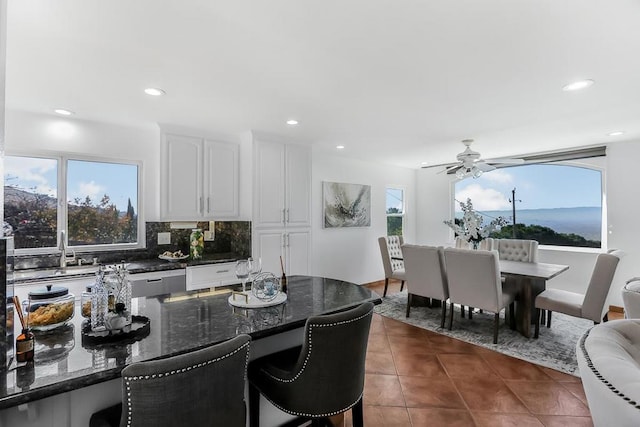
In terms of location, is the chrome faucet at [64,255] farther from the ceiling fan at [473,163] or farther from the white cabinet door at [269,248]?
the ceiling fan at [473,163]

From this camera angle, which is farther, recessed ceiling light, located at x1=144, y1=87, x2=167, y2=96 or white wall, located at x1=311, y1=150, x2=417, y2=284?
white wall, located at x1=311, y1=150, x2=417, y2=284

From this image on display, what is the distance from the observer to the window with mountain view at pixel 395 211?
21.0 feet

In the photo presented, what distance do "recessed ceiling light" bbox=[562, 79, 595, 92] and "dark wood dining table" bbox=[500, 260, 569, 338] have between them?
185 cm

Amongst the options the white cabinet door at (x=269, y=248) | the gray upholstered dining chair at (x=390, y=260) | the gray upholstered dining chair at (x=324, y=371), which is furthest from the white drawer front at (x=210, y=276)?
the gray upholstered dining chair at (x=390, y=260)

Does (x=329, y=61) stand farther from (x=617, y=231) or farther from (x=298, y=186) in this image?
(x=617, y=231)

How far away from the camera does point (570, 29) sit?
1.68 meters

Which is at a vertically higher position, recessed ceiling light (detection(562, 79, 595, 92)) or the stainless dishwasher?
recessed ceiling light (detection(562, 79, 595, 92))

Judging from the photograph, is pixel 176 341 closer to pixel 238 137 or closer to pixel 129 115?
pixel 129 115

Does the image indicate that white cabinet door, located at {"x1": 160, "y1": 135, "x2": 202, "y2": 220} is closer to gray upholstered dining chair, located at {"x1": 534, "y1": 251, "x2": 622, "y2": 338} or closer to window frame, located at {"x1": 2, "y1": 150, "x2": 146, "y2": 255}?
window frame, located at {"x1": 2, "y1": 150, "x2": 146, "y2": 255}

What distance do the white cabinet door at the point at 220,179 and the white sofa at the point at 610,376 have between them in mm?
3450

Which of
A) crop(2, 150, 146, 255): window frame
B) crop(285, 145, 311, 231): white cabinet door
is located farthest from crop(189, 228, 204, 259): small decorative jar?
crop(285, 145, 311, 231): white cabinet door

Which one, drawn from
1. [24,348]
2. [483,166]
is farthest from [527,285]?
[24,348]

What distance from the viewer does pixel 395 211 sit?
21.4 feet

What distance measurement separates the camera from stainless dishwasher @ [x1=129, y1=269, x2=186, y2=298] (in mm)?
3014
